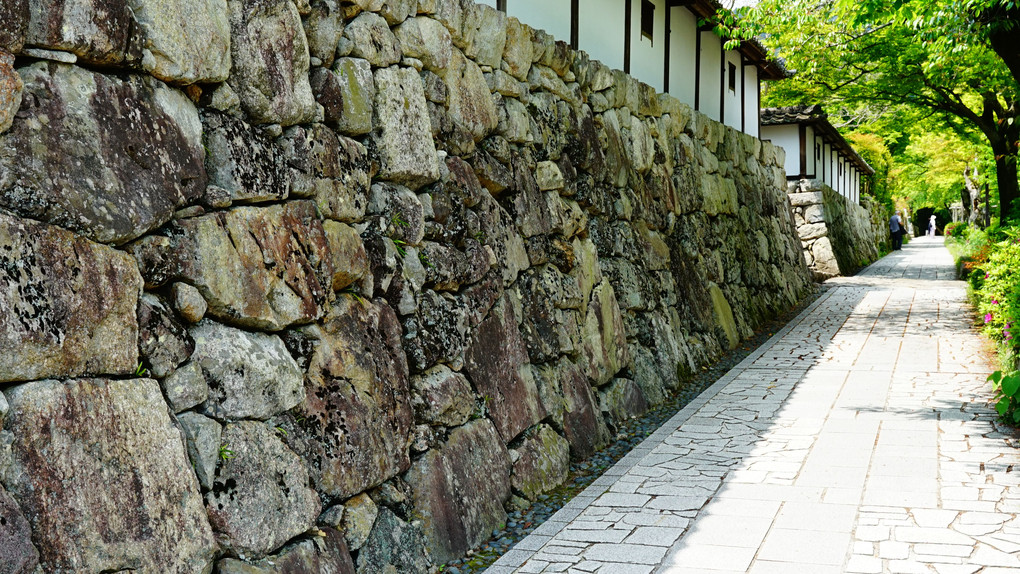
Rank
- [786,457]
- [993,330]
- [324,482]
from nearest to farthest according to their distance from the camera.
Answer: [324,482], [786,457], [993,330]

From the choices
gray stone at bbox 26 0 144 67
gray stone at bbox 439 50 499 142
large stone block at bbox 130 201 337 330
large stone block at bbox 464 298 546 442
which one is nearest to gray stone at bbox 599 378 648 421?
large stone block at bbox 464 298 546 442

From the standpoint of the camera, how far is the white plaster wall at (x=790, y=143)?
928 inches

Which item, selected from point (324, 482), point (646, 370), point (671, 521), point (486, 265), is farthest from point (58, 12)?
point (646, 370)

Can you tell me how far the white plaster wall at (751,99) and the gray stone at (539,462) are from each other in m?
12.7

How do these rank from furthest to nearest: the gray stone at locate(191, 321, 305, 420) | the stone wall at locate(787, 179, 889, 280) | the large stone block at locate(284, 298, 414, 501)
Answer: the stone wall at locate(787, 179, 889, 280) → the large stone block at locate(284, 298, 414, 501) → the gray stone at locate(191, 321, 305, 420)

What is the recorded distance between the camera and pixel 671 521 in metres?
5.58

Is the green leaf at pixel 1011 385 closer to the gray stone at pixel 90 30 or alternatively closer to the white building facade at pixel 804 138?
the gray stone at pixel 90 30

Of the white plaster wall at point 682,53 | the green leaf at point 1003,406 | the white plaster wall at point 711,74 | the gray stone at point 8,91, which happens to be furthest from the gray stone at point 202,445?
the white plaster wall at point 711,74

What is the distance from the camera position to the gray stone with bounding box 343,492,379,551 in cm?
422

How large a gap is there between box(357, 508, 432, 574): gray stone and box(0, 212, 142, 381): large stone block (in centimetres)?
170

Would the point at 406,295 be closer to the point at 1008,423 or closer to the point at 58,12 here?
the point at 58,12

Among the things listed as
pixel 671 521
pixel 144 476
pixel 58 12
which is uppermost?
pixel 58 12

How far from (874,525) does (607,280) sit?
3.96m

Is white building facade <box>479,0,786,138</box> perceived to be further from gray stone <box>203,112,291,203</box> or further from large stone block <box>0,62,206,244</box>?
large stone block <box>0,62,206,244</box>
